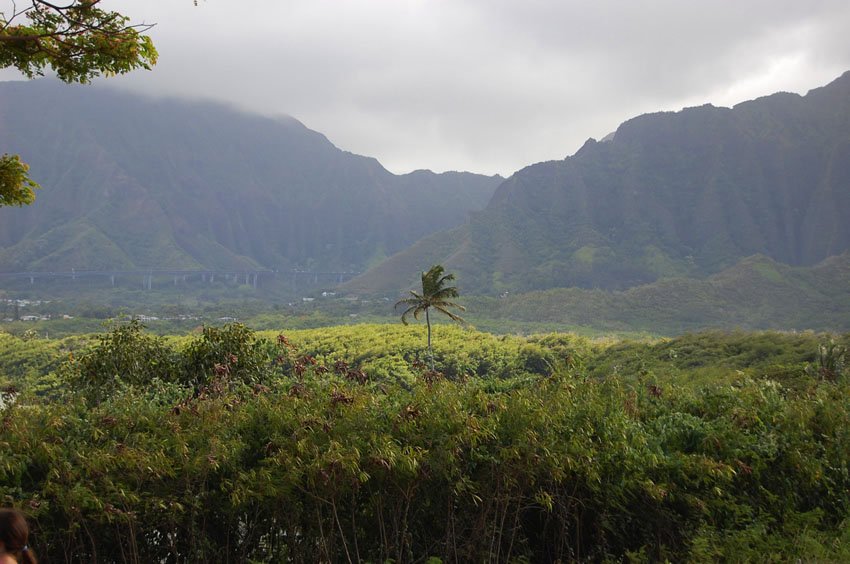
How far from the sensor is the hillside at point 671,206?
150 metres

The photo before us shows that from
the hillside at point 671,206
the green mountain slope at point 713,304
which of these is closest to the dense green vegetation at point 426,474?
the green mountain slope at point 713,304

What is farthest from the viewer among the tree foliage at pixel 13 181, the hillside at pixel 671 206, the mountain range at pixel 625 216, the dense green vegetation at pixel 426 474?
the mountain range at pixel 625 216

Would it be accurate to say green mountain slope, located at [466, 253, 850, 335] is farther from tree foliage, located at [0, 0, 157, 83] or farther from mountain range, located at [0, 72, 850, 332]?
tree foliage, located at [0, 0, 157, 83]

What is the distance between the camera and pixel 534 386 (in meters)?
7.52

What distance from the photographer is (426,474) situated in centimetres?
550

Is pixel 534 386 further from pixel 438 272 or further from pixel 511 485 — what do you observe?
pixel 438 272

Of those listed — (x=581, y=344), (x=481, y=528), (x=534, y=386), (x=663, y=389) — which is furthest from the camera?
(x=581, y=344)

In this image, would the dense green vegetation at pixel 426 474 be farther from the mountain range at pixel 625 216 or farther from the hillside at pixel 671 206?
the hillside at pixel 671 206

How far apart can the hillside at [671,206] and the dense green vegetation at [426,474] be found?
130584 mm

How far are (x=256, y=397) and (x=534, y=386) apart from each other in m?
3.13

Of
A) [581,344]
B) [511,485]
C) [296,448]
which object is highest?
[296,448]

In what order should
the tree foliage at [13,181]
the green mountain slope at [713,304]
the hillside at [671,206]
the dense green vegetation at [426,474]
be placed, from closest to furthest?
the dense green vegetation at [426,474], the tree foliage at [13,181], the green mountain slope at [713,304], the hillside at [671,206]

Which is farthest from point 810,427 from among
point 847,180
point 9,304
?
point 847,180

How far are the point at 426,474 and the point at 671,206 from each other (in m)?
179
